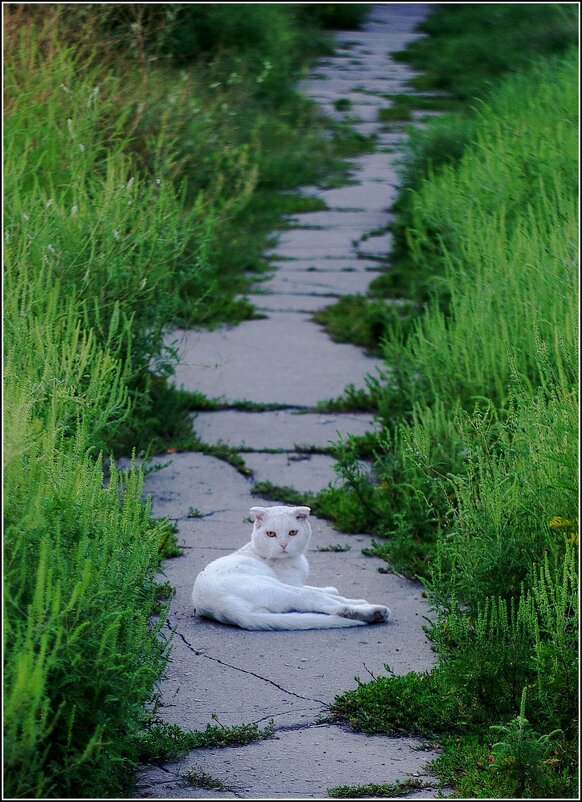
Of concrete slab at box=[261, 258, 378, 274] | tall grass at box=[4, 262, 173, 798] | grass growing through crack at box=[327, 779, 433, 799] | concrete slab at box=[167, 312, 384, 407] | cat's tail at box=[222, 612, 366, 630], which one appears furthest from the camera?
concrete slab at box=[261, 258, 378, 274]

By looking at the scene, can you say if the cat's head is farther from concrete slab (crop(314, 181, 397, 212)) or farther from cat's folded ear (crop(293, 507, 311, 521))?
concrete slab (crop(314, 181, 397, 212))

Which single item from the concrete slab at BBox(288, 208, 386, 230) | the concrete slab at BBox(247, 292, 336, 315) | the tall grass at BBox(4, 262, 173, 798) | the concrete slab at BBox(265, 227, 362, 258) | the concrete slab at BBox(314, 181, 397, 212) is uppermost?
the tall grass at BBox(4, 262, 173, 798)

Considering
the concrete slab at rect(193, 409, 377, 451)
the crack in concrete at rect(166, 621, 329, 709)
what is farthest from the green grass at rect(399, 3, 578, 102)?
the crack in concrete at rect(166, 621, 329, 709)

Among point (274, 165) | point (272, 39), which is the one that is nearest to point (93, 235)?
point (274, 165)

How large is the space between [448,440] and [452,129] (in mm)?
5625

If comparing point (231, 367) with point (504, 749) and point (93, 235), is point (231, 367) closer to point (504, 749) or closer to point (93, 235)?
point (93, 235)

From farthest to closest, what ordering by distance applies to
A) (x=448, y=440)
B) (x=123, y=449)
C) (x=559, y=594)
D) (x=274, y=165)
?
(x=274, y=165) < (x=123, y=449) < (x=448, y=440) < (x=559, y=594)

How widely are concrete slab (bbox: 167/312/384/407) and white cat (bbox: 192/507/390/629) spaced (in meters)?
2.35

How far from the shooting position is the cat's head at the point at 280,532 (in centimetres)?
445

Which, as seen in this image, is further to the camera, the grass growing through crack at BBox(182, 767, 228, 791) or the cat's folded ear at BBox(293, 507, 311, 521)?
the cat's folded ear at BBox(293, 507, 311, 521)

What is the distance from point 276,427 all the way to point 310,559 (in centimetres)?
167

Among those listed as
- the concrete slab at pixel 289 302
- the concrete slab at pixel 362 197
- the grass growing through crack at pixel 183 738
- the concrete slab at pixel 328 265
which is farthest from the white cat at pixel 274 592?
the concrete slab at pixel 362 197

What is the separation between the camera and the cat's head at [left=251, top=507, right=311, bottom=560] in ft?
14.6

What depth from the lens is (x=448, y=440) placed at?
507 centimetres
